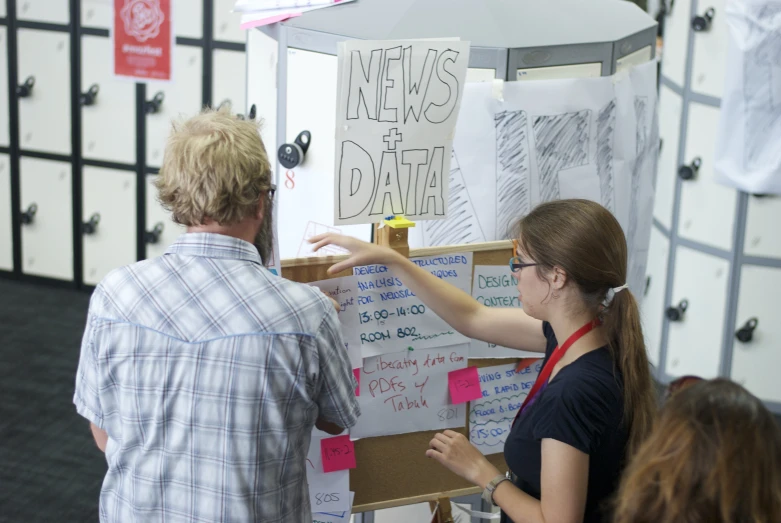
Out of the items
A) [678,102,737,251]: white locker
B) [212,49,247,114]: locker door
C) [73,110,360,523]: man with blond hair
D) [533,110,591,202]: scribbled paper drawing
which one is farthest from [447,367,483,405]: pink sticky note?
[212,49,247,114]: locker door

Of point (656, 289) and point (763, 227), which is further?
point (656, 289)

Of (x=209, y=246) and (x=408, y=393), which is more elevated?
(x=209, y=246)

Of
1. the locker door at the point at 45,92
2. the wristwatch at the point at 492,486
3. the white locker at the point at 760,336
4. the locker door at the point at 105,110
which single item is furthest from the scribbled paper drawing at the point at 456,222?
the locker door at the point at 45,92

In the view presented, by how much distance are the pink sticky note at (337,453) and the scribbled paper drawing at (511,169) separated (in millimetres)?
592

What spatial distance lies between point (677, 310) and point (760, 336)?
14.0 inches

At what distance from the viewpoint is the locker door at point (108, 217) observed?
469 cm

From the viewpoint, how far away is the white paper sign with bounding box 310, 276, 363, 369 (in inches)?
67.6

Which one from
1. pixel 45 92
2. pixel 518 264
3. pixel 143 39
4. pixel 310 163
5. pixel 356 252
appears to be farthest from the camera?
pixel 45 92

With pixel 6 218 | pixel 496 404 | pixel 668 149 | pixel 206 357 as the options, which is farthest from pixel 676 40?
pixel 6 218

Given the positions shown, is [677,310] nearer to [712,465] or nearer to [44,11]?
[712,465]

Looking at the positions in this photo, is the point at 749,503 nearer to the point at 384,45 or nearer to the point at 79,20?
the point at 384,45

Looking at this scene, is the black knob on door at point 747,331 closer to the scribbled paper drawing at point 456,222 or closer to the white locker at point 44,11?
the scribbled paper drawing at point 456,222

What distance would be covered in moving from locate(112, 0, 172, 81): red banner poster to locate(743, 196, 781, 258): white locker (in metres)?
2.84

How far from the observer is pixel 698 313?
12.6 ft
